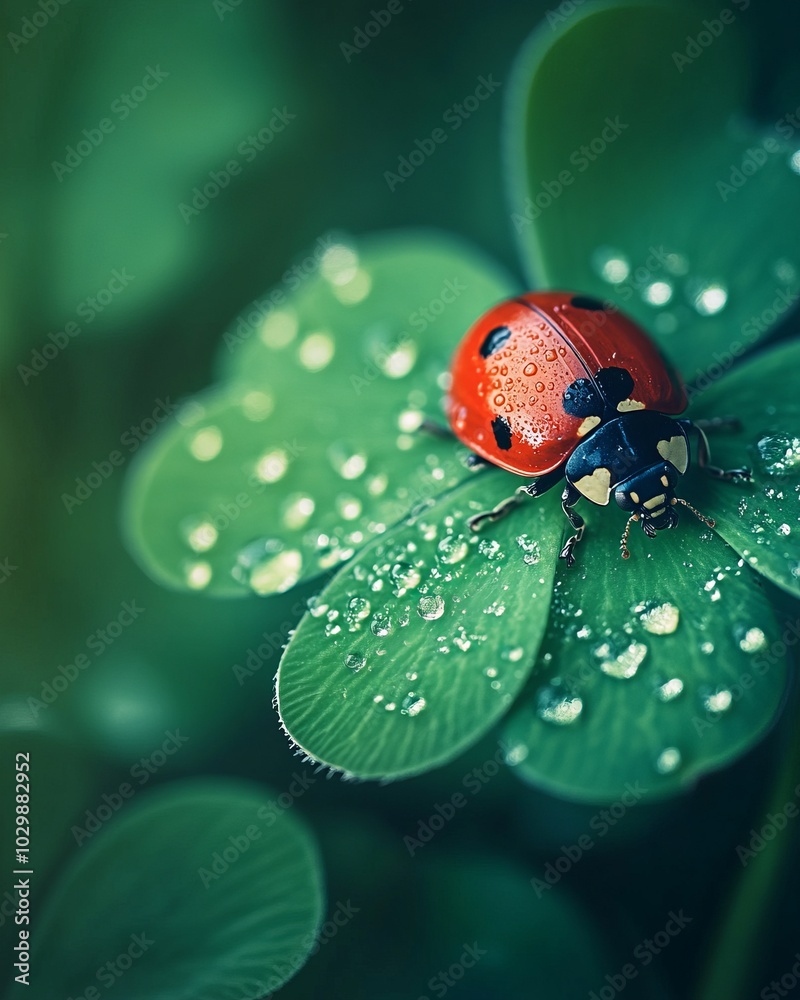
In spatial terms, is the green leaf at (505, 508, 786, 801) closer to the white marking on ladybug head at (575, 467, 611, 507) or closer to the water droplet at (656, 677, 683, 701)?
the water droplet at (656, 677, 683, 701)

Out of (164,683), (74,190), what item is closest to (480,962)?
(164,683)

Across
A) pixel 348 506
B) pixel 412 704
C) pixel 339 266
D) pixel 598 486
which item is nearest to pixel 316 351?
pixel 339 266

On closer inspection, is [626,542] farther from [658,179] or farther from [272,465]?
[658,179]

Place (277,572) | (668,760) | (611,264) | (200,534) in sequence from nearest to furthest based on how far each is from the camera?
(668,760), (277,572), (200,534), (611,264)

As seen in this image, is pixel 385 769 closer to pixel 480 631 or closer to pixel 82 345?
pixel 480 631

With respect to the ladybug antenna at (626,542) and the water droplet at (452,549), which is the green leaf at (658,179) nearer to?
the ladybug antenna at (626,542)

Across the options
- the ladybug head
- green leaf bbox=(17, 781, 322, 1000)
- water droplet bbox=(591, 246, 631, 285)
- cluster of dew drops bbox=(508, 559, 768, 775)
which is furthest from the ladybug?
green leaf bbox=(17, 781, 322, 1000)

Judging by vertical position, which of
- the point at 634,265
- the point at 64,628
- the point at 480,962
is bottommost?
the point at 480,962
